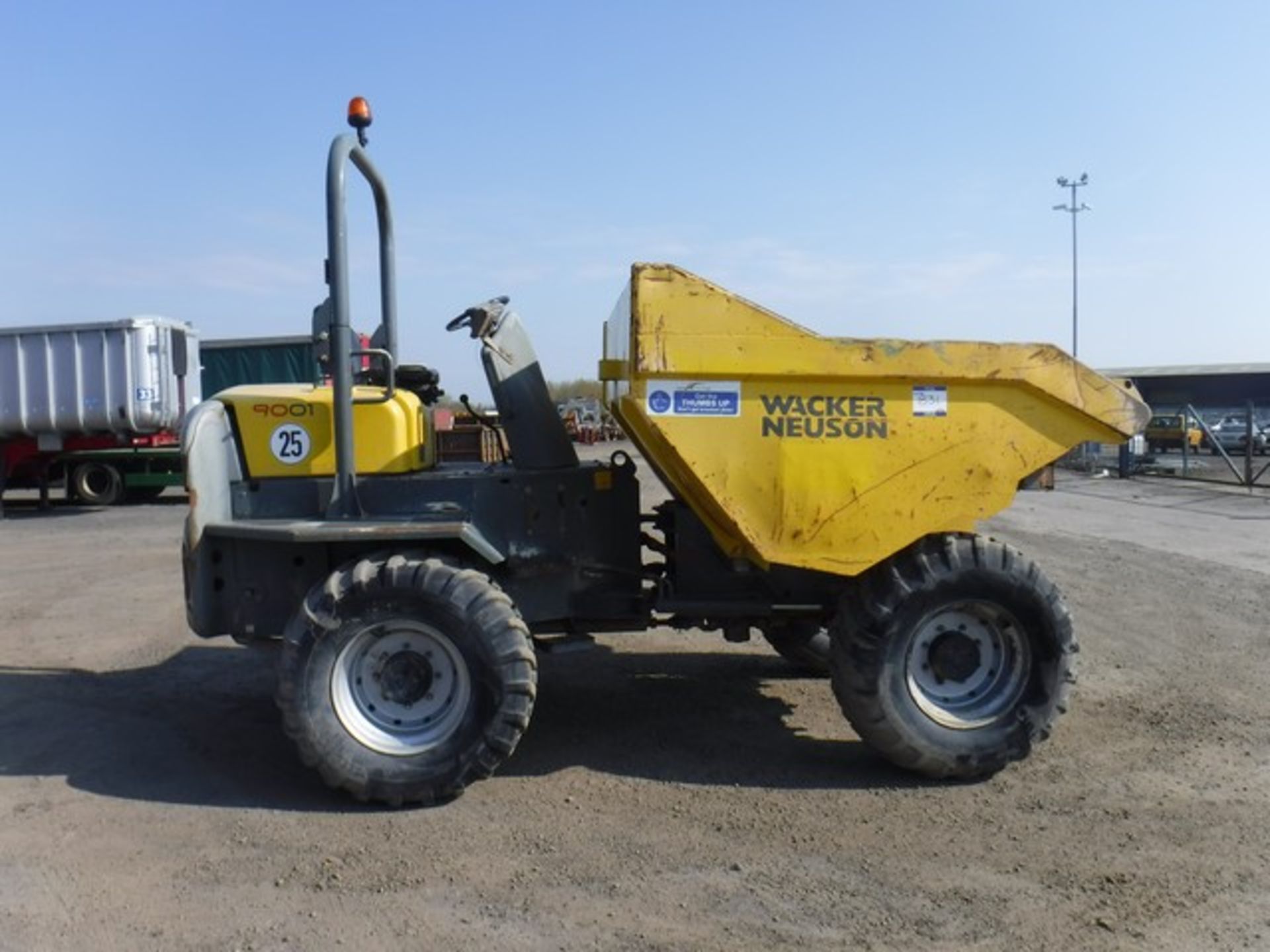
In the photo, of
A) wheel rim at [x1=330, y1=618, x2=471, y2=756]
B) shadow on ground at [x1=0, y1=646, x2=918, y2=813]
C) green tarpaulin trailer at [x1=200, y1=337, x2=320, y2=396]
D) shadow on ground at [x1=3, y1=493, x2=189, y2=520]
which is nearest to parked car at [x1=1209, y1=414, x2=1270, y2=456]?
green tarpaulin trailer at [x1=200, y1=337, x2=320, y2=396]

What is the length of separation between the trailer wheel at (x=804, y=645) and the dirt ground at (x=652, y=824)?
153 millimetres

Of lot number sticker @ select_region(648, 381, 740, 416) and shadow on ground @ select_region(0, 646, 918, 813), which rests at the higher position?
lot number sticker @ select_region(648, 381, 740, 416)

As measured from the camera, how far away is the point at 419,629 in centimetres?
506

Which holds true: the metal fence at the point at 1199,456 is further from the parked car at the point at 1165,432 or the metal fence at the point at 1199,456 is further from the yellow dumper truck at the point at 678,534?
the yellow dumper truck at the point at 678,534

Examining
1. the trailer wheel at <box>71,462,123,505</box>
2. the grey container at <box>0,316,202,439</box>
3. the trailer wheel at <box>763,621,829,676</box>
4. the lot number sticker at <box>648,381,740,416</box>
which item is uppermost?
the grey container at <box>0,316,202,439</box>

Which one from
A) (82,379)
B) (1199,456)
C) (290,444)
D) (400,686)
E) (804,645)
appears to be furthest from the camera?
(1199,456)

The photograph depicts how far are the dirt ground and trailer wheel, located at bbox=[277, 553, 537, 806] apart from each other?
0.19 meters

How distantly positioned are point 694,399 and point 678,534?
38.8 inches

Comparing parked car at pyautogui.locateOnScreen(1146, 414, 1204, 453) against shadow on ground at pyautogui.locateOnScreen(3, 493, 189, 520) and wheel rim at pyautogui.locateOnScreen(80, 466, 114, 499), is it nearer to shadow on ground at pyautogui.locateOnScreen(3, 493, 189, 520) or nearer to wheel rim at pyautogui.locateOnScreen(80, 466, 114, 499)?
shadow on ground at pyautogui.locateOnScreen(3, 493, 189, 520)

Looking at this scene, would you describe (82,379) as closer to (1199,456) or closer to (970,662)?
(970,662)

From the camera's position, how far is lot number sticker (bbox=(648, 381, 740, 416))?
16.3 ft

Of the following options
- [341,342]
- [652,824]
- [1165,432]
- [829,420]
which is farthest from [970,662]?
[1165,432]

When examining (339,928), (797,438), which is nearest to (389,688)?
(339,928)

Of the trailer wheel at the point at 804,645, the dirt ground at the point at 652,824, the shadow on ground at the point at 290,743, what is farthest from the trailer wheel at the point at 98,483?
the trailer wheel at the point at 804,645
